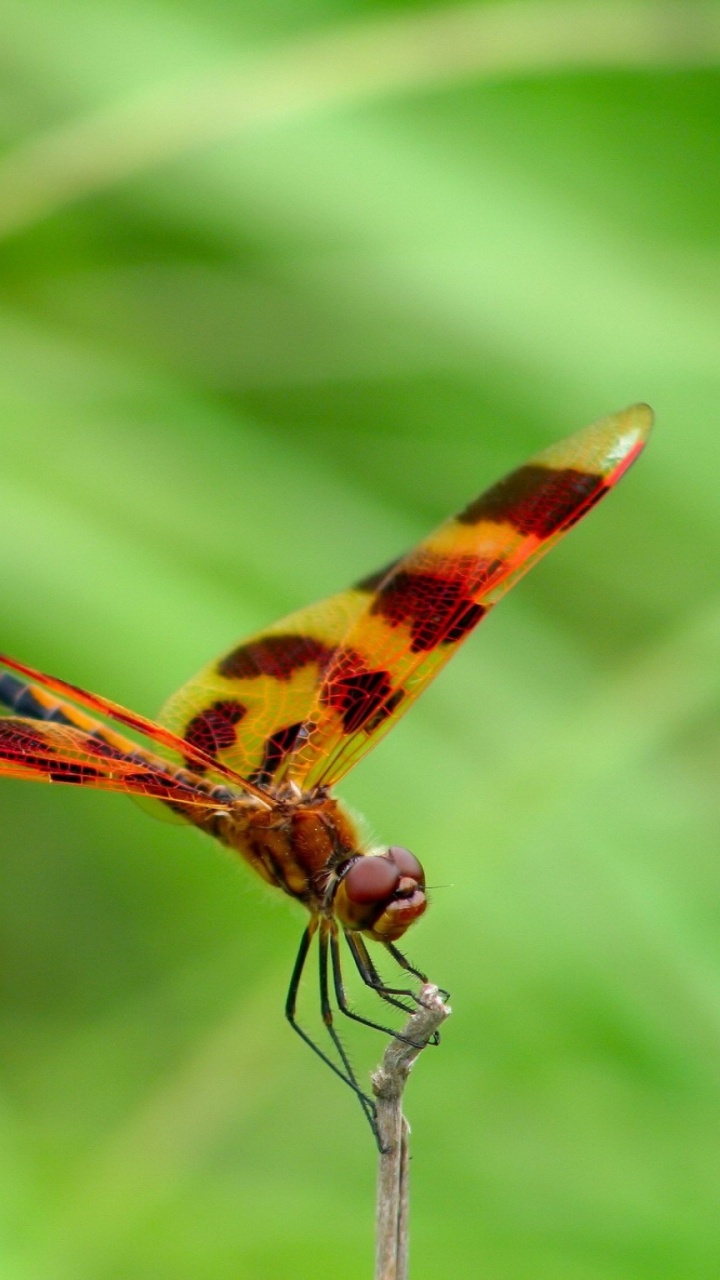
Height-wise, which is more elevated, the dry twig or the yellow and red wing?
the yellow and red wing

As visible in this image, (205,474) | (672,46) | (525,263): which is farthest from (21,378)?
(672,46)

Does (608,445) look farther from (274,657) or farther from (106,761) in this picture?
(106,761)

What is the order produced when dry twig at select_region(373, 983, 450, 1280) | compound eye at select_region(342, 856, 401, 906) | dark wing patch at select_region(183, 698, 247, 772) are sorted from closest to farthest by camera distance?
dry twig at select_region(373, 983, 450, 1280) → compound eye at select_region(342, 856, 401, 906) → dark wing patch at select_region(183, 698, 247, 772)

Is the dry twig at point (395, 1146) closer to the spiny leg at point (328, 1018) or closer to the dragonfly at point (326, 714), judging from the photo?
the dragonfly at point (326, 714)

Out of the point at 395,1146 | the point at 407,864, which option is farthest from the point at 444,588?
the point at 395,1146

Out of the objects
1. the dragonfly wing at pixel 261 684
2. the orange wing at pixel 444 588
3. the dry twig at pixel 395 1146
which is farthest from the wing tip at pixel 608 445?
the dry twig at pixel 395 1146

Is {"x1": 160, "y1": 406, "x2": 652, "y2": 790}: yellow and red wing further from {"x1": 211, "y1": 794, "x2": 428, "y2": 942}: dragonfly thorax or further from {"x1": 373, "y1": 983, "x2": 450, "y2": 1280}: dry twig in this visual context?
{"x1": 373, "y1": 983, "x2": 450, "y2": 1280}: dry twig

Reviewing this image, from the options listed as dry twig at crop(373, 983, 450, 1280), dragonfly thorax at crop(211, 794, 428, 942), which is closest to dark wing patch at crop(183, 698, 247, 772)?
dragonfly thorax at crop(211, 794, 428, 942)
